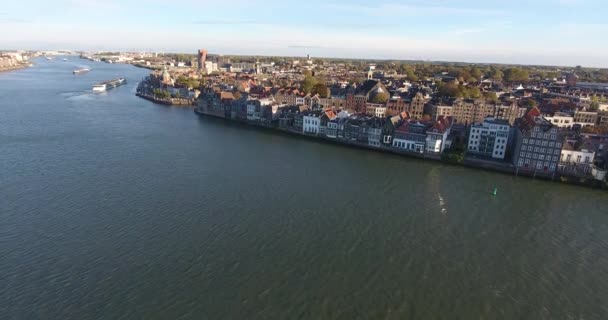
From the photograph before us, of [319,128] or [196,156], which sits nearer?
[196,156]

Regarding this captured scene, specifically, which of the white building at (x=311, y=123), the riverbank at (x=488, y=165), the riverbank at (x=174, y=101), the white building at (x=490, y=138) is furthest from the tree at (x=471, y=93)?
the riverbank at (x=174, y=101)

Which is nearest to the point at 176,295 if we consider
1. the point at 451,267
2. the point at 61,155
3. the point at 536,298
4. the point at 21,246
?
the point at 21,246

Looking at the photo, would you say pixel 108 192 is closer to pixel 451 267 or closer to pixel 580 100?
pixel 451 267

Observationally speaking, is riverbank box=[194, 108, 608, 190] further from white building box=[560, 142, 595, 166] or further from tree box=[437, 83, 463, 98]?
tree box=[437, 83, 463, 98]

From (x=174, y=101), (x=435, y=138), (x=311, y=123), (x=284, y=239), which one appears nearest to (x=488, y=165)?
(x=435, y=138)

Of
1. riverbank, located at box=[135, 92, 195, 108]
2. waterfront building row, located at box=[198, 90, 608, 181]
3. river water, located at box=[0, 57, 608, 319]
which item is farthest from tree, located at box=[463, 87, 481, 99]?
riverbank, located at box=[135, 92, 195, 108]

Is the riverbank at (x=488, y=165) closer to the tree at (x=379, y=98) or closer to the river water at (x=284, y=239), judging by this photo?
the river water at (x=284, y=239)
